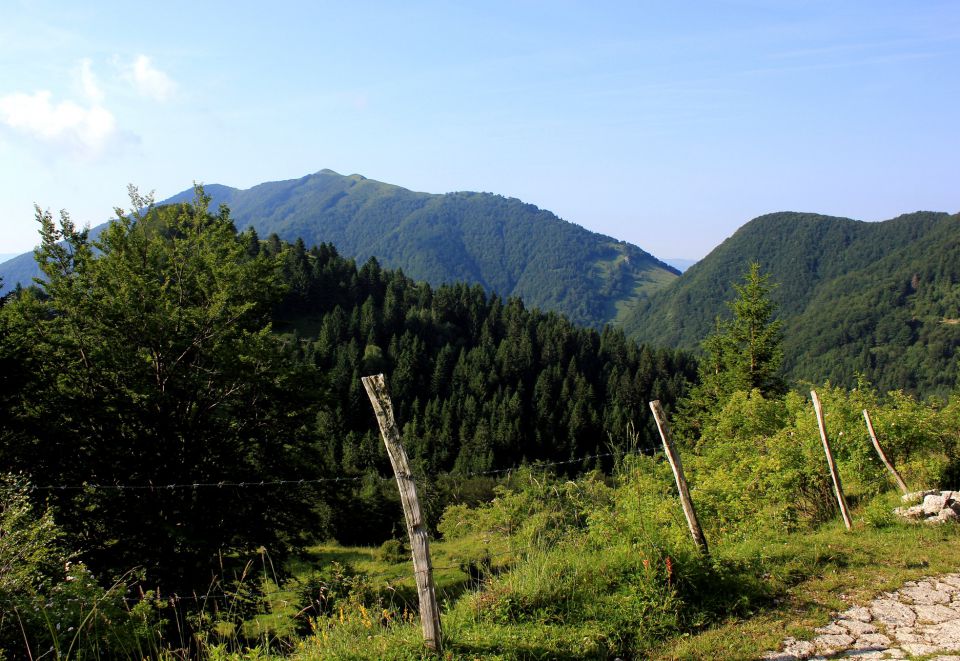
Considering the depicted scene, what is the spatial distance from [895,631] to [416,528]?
5.08 metres

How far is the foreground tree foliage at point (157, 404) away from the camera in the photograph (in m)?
13.0

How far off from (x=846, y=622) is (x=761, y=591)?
905mm

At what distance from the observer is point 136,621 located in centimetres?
701

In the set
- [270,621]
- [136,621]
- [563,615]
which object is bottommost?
[270,621]

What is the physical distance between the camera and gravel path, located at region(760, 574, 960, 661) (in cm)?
579

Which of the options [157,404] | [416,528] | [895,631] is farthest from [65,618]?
[157,404]

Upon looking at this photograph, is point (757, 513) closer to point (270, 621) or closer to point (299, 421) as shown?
point (299, 421)

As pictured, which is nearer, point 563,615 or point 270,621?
point 563,615

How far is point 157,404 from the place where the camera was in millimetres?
14070

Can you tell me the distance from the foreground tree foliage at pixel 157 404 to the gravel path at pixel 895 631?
36.4 ft

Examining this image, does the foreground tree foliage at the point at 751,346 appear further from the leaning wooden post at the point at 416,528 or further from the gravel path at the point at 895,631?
the leaning wooden post at the point at 416,528

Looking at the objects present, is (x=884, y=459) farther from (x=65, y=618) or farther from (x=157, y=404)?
(x=157, y=404)

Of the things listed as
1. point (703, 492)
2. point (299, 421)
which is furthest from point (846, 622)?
point (299, 421)

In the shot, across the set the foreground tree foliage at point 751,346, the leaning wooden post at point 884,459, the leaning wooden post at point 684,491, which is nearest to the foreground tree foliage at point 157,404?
the leaning wooden post at point 684,491
